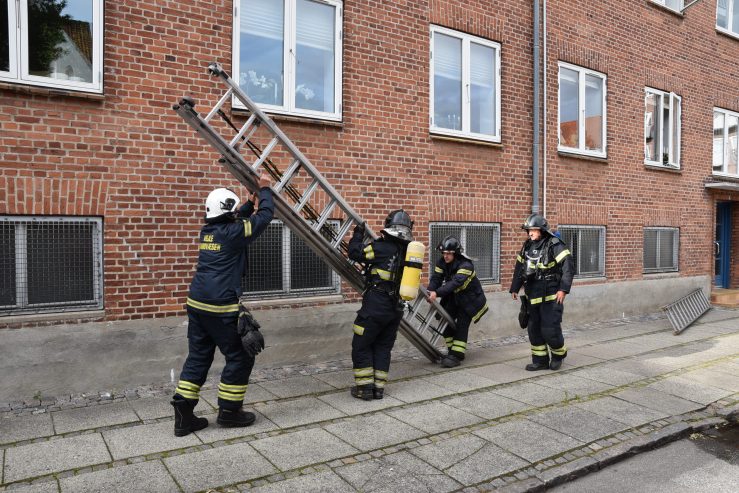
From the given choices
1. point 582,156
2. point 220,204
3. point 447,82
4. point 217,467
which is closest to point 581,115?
point 582,156

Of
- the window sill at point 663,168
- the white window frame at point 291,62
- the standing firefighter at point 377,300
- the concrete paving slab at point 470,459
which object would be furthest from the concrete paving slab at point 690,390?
the window sill at point 663,168

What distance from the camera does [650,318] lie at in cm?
1137

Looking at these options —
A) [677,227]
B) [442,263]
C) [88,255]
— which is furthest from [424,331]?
[677,227]

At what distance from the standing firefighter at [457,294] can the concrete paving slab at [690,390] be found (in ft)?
6.98

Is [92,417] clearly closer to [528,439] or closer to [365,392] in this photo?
[365,392]

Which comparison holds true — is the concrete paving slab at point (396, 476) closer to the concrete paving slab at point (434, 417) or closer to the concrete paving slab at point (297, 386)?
the concrete paving slab at point (434, 417)

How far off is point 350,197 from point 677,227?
852cm

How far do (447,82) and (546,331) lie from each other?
4210 millimetres

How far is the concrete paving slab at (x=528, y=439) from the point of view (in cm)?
445

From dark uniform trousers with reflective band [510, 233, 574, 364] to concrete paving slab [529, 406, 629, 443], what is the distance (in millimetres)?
1546

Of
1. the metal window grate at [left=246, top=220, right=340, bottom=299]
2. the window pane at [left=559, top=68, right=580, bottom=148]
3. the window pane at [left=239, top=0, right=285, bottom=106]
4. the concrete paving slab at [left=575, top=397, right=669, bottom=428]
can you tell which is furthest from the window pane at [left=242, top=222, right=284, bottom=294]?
the window pane at [left=559, top=68, right=580, bottom=148]

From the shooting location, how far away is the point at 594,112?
11070mm

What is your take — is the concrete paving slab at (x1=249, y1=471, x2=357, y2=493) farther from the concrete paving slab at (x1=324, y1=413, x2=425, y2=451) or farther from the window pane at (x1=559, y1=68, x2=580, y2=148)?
the window pane at (x1=559, y1=68, x2=580, y2=148)

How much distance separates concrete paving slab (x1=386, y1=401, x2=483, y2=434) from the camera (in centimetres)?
498
